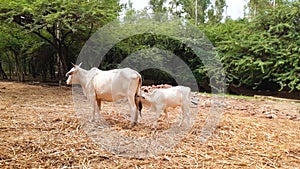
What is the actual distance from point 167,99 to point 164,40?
29.3ft

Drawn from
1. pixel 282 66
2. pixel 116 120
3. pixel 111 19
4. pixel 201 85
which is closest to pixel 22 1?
pixel 111 19

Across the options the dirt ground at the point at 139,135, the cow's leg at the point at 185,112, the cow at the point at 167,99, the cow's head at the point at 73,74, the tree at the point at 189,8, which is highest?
Result: the tree at the point at 189,8

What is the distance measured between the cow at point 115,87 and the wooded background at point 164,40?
5322 mm

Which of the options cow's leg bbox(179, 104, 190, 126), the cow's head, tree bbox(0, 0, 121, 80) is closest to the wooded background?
tree bbox(0, 0, 121, 80)

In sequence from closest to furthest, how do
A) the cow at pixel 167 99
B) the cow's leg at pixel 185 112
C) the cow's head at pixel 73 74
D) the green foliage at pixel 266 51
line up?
the cow at pixel 167 99 < the cow's leg at pixel 185 112 < the cow's head at pixel 73 74 < the green foliage at pixel 266 51

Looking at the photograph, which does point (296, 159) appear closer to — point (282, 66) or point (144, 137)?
point (144, 137)

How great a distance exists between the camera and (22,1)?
988 cm

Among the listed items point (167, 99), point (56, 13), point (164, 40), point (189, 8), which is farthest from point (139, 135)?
point (189, 8)

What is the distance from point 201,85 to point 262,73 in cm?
293

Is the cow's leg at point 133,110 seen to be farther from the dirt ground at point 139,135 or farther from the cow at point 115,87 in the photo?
the dirt ground at point 139,135

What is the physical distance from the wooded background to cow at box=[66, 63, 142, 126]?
5.32 meters

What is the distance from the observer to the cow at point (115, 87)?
4.46 m

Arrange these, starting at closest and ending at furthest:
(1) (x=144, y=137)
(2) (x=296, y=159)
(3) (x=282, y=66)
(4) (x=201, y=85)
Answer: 1. (2) (x=296, y=159)
2. (1) (x=144, y=137)
3. (3) (x=282, y=66)
4. (4) (x=201, y=85)

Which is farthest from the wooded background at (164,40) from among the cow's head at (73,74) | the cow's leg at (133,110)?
the cow's leg at (133,110)
